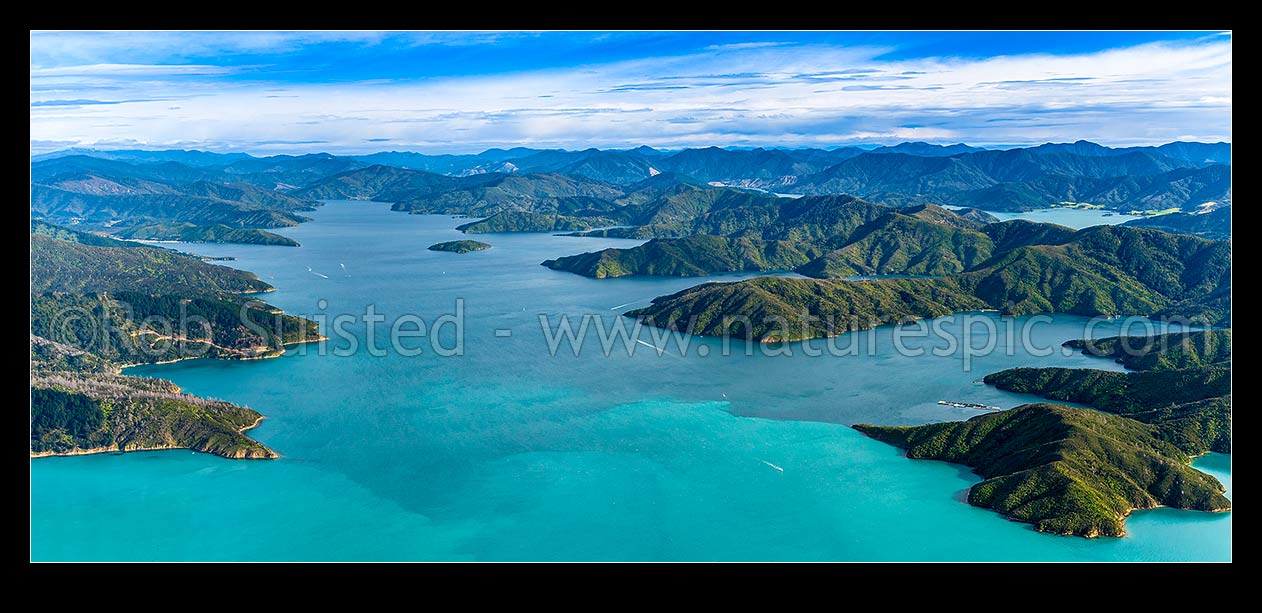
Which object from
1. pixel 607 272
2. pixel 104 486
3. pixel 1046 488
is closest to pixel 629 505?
pixel 1046 488

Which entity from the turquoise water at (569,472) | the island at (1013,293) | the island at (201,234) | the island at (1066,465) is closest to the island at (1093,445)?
the island at (1066,465)

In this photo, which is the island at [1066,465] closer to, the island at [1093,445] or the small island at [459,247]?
the island at [1093,445]

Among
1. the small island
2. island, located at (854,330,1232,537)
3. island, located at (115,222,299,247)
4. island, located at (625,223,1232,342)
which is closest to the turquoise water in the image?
island, located at (854,330,1232,537)

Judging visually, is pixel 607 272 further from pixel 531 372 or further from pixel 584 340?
pixel 531 372

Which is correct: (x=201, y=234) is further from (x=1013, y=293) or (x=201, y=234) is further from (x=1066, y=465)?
(x=1066, y=465)

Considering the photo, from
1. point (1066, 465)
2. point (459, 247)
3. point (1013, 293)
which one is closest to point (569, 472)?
point (1066, 465)

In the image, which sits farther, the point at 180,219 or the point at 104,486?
the point at 180,219
